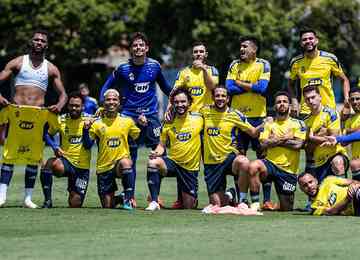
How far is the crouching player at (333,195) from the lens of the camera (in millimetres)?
14266

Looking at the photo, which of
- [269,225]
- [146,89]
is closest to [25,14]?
[146,89]

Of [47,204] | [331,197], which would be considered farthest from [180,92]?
[331,197]

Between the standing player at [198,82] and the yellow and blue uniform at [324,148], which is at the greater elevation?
the standing player at [198,82]

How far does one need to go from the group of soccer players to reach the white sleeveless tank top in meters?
0.01

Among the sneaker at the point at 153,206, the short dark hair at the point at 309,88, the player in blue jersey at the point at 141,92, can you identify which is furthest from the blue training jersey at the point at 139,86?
the short dark hair at the point at 309,88

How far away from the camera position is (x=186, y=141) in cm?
1598

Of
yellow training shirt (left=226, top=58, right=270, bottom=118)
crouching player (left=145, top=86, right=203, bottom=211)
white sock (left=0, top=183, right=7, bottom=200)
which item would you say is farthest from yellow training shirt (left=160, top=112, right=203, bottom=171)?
white sock (left=0, top=183, right=7, bottom=200)

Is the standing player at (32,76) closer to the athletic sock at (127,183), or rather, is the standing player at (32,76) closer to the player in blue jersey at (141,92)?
the player in blue jersey at (141,92)

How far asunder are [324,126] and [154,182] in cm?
230

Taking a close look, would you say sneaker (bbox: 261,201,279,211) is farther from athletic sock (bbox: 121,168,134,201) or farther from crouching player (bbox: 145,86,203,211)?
athletic sock (bbox: 121,168,134,201)

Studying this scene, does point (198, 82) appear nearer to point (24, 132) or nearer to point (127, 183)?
point (127, 183)

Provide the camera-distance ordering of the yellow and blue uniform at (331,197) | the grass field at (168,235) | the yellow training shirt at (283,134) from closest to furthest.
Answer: the grass field at (168,235) < the yellow and blue uniform at (331,197) < the yellow training shirt at (283,134)

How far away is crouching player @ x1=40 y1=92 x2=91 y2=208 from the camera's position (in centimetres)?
1634

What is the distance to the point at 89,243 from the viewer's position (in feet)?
38.6
